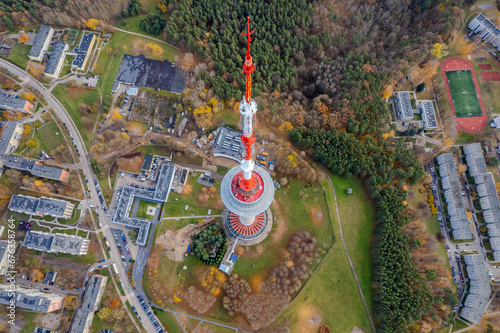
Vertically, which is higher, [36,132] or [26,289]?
[36,132]

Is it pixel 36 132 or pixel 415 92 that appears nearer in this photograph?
pixel 36 132

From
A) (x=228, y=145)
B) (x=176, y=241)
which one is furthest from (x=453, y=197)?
(x=176, y=241)

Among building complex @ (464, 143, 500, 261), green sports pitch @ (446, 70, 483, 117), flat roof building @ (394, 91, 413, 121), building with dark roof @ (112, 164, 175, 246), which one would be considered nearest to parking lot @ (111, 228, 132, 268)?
building with dark roof @ (112, 164, 175, 246)

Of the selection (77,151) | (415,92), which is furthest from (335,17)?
(77,151)

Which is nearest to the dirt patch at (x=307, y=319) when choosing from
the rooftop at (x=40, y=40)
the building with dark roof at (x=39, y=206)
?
the building with dark roof at (x=39, y=206)

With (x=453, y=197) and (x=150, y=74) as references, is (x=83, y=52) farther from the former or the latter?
(x=453, y=197)

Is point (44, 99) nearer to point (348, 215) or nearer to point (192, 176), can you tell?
point (192, 176)
